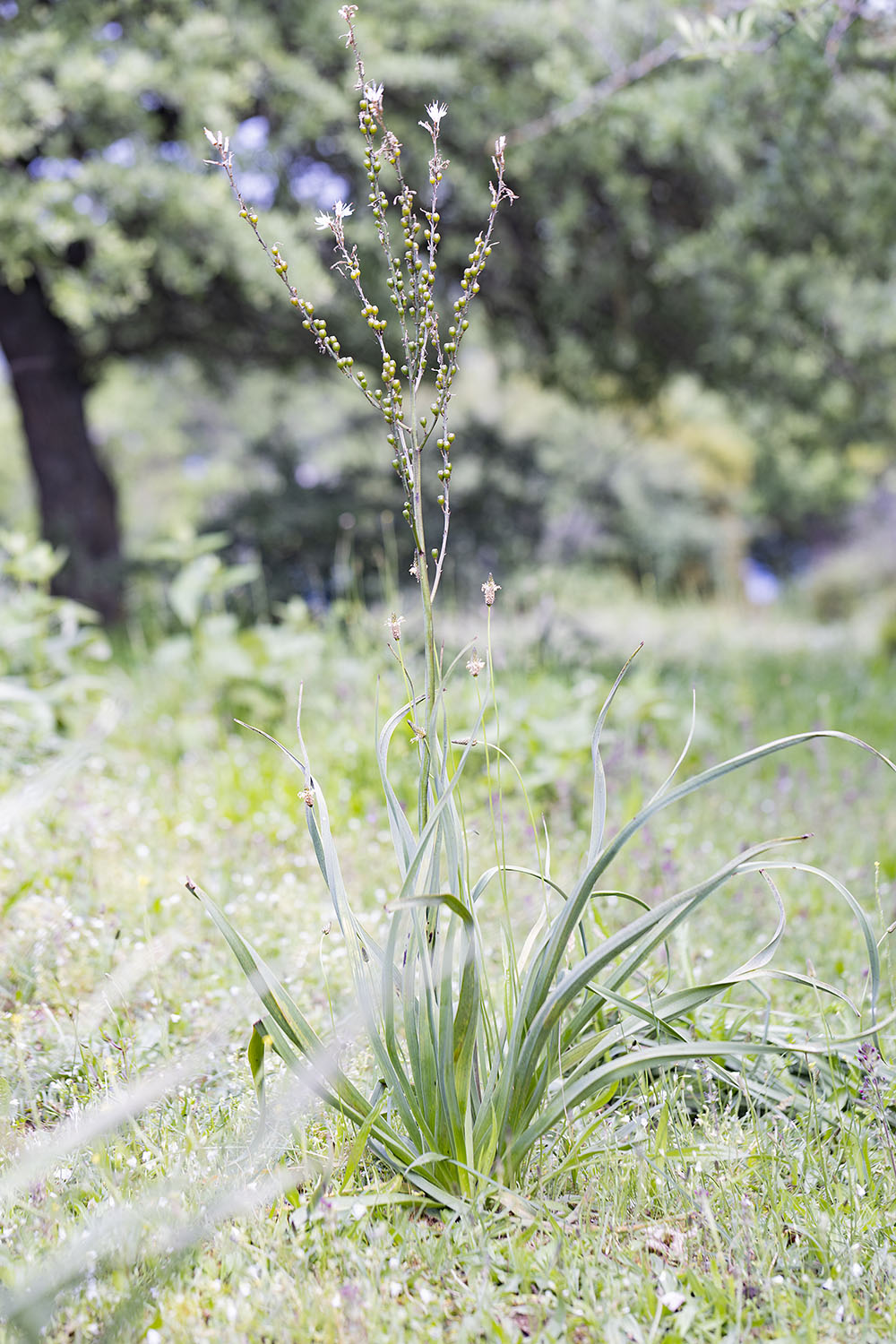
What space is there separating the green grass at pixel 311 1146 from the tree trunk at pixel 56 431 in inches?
135

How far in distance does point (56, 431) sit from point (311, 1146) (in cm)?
606

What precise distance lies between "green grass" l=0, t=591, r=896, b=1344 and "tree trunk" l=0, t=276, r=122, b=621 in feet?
11.3

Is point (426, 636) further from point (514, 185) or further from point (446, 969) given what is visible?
point (514, 185)

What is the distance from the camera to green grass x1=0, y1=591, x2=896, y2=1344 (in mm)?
1376

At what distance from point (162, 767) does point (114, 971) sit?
5.26ft

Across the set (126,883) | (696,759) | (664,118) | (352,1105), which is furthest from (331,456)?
(352,1105)

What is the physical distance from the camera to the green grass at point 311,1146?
1376mm

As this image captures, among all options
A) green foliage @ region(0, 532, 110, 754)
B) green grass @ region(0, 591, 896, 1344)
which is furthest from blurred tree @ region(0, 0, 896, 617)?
green grass @ region(0, 591, 896, 1344)

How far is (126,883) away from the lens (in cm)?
271

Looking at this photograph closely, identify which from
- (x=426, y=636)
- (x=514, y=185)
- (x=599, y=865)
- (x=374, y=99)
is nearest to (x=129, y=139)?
(x=514, y=185)

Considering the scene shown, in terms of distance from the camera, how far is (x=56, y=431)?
21.9 ft

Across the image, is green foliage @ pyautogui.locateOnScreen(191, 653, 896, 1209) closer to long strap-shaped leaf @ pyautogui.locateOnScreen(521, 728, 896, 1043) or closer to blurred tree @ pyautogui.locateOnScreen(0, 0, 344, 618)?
long strap-shaped leaf @ pyautogui.locateOnScreen(521, 728, 896, 1043)

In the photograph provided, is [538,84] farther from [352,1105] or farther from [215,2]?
[352,1105]

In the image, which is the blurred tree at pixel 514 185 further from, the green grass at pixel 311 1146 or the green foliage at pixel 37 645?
the green grass at pixel 311 1146
